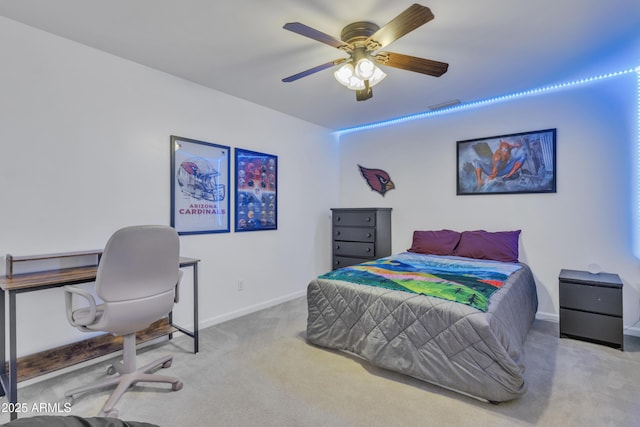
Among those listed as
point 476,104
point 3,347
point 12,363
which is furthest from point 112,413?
point 476,104

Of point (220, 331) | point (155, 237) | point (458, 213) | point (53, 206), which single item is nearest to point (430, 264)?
point (458, 213)

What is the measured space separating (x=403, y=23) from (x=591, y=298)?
2.82 m

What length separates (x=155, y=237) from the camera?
1.91m

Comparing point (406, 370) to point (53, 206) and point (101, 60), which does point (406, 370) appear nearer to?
point (53, 206)

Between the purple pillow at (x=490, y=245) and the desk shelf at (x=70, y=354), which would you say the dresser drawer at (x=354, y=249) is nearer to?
the purple pillow at (x=490, y=245)

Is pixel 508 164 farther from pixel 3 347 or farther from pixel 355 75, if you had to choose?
pixel 3 347

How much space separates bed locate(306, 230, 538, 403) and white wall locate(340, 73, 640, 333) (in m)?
0.51

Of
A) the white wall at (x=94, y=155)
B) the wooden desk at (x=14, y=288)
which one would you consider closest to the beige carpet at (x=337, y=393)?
the wooden desk at (x=14, y=288)

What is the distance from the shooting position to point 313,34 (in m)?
1.76

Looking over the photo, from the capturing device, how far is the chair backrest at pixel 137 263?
1766mm

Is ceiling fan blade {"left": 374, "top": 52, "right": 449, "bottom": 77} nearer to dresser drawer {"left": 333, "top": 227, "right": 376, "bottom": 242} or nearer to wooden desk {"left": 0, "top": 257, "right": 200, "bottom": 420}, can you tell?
dresser drawer {"left": 333, "top": 227, "right": 376, "bottom": 242}

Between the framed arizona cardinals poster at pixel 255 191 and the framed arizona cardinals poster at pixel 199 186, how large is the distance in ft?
0.51

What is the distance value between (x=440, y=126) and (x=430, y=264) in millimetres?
1923

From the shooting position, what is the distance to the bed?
6.07 ft
